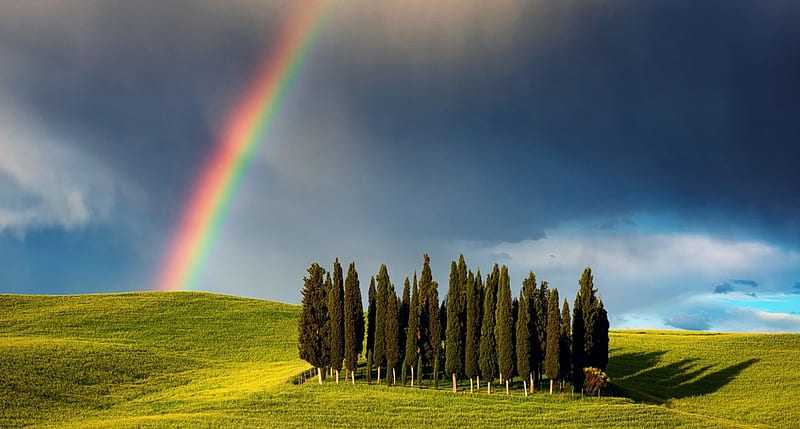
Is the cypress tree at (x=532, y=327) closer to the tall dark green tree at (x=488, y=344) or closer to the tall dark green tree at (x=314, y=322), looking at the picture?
the tall dark green tree at (x=488, y=344)

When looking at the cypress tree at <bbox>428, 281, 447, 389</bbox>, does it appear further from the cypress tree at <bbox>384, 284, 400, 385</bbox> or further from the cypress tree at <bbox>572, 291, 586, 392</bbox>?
the cypress tree at <bbox>572, 291, 586, 392</bbox>

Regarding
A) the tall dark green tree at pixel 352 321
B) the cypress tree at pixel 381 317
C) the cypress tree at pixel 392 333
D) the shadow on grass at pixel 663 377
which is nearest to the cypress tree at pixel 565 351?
the shadow on grass at pixel 663 377

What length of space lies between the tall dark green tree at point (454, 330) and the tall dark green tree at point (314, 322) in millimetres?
12562

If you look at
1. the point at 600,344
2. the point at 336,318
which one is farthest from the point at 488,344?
the point at 336,318

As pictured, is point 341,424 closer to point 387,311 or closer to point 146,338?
point 387,311

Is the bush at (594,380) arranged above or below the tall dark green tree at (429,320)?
below

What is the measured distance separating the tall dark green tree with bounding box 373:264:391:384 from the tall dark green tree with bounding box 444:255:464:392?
21.5ft

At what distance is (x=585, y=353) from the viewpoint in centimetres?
6794

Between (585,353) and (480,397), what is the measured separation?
14.3m

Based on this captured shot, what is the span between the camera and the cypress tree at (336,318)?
6650cm

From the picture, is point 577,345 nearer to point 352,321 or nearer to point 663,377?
point 663,377

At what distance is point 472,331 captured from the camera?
216ft

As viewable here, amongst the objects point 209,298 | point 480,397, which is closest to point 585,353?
point 480,397

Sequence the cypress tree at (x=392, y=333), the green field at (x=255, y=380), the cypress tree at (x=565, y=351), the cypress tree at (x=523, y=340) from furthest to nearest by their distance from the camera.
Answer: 1. the cypress tree at (x=565, y=351)
2. the cypress tree at (x=392, y=333)
3. the cypress tree at (x=523, y=340)
4. the green field at (x=255, y=380)
